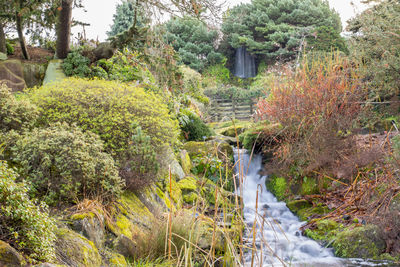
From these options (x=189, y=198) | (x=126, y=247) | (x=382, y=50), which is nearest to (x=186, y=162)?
(x=189, y=198)

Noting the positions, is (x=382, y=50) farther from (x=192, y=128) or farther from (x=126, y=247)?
(x=126, y=247)

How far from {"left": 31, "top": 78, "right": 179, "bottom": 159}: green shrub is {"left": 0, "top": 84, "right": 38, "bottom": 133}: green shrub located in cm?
26

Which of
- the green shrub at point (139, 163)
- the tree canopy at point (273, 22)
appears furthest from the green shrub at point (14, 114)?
the tree canopy at point (273, 22)

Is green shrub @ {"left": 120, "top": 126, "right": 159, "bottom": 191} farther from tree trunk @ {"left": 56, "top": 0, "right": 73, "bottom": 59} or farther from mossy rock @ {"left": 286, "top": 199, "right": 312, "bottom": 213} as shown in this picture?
tree trunk @ {"left": 56, "top": 0, "right": 73, "bottom": 59}

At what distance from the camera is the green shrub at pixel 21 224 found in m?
2.23

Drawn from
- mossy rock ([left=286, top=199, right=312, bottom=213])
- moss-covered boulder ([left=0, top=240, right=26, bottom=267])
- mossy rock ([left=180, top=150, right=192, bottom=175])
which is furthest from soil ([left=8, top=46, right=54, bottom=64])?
moss-covered boulder ([left=0, top=240, right=26, bottom=267])

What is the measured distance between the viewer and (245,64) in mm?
27641

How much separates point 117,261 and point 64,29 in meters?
6.32

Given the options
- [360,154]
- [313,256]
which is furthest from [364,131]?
[313,256]

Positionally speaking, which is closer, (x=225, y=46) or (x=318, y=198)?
(x=318, y=198)

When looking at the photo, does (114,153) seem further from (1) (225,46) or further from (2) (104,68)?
(1) (225,46)

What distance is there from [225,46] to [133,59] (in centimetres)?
2034

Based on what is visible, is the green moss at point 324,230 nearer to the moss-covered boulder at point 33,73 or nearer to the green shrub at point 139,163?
the green shrub at point 139,163

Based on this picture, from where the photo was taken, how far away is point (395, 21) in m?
6.81
